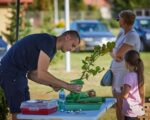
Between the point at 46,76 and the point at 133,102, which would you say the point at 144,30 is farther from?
the point at 46,76

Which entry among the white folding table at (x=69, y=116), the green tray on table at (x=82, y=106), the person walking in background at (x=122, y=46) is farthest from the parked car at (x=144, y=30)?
the white folding table at (x=69, y=116)

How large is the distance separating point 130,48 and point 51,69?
1038 cm

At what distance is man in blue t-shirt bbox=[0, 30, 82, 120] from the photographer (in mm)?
5363

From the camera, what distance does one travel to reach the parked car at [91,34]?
23.2m

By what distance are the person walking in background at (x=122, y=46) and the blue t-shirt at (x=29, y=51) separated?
1.61 m

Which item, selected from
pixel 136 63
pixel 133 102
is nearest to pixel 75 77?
pixel 133 102

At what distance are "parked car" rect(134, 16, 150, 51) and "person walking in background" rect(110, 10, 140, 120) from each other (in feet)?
53.6

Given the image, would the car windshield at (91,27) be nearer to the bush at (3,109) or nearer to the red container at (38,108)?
the bush at (3,109)

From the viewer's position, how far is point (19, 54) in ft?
18.3

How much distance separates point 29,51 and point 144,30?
18421mm

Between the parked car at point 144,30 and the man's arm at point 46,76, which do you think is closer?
the man's arm at point 46,76

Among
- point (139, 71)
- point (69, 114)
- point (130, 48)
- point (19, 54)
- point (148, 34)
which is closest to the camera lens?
point (69, 114)

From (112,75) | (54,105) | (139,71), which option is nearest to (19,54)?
(54,105)

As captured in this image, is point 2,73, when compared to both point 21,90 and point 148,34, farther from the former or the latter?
point 148,34
